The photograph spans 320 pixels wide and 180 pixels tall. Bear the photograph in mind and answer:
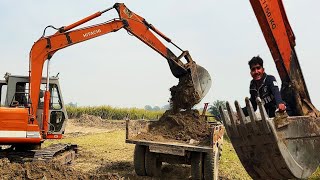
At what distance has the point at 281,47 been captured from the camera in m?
5.09

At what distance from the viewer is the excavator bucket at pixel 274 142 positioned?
4059 mm

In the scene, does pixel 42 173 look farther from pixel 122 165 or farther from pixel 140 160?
pixel 122 165

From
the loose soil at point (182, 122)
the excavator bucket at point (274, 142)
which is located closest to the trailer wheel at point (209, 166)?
the loose soil at point (182, 122)

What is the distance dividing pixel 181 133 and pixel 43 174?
3.86m

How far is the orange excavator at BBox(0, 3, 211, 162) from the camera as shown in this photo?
7.66 m

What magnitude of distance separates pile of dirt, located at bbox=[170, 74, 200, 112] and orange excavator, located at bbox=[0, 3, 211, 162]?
11 cm

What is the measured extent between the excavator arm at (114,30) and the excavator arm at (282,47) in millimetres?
4787

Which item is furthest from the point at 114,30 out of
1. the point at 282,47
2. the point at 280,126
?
the point at 280,126

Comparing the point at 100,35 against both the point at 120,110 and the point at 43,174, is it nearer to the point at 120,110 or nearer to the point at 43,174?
the point at 43,174

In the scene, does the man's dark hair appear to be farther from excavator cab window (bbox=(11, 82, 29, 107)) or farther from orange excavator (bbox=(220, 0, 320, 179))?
excavator cab window (bbox=(11, 82, 29, 107))

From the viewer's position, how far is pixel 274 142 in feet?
13.2

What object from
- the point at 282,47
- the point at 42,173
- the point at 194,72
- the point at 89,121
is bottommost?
the point at 42,173

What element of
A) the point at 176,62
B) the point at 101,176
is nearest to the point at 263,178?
the point at 101,176

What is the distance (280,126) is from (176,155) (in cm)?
403
